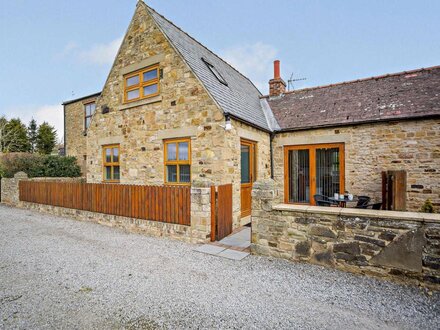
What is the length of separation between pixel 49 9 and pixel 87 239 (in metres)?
8.76

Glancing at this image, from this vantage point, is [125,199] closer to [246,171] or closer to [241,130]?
[246,171]

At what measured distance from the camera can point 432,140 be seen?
A: 752 centimetres

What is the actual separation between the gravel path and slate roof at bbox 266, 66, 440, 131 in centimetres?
659

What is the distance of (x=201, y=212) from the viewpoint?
5961mm

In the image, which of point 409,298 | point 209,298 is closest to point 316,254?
point 409,298

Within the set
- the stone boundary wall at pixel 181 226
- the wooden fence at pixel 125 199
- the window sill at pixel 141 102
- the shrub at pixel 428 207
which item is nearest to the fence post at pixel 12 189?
the wooden fence at pixel 125 199

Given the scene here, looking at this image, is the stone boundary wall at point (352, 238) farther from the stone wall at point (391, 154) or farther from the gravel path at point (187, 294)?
the stone wall at point (391, 154)

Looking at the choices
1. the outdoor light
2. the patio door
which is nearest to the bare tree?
the outdoor light

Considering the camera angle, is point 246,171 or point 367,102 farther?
point 367,102

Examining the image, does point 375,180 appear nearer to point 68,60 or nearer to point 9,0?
point 9,0

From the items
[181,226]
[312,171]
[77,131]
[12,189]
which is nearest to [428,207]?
[312,171]

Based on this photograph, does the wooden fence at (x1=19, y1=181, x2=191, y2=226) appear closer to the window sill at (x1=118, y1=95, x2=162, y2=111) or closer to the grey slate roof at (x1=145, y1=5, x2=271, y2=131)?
the grey slate roof at (x1=145, y1=5, x2=271, y2=131)

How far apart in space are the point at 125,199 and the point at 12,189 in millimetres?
9866

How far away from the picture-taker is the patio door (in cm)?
902
